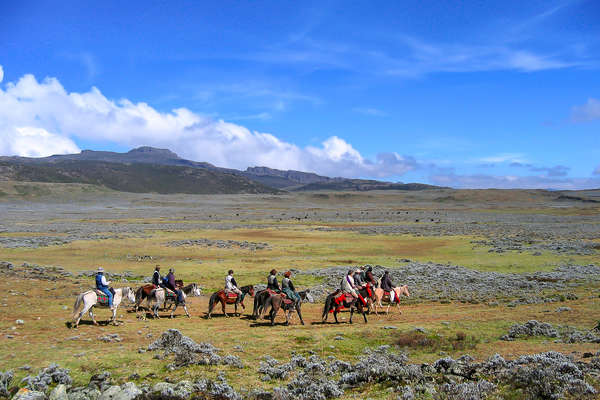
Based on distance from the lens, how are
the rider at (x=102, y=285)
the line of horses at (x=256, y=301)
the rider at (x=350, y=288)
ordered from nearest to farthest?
1. the line of horses at (x=256, y=301)
2. the rider at (x=102, y=285)
3. the rider at (x=350, y=288)

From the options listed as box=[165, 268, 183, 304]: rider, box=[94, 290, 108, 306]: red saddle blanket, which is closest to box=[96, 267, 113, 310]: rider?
box=[94, 290, 108, 306]: red saddle blanket

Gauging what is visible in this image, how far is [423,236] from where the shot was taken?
195ft

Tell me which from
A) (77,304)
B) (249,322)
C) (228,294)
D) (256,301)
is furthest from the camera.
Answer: (228,294)

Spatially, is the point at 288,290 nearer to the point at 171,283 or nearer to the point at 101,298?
the point at 171,283

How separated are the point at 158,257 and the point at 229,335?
27.2 meters

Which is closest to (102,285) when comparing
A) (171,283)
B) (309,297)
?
(171,283)

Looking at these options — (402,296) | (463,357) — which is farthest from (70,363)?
(402,296)

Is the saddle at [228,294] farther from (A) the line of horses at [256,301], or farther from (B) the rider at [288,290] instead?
(B) the rider at [288,290]

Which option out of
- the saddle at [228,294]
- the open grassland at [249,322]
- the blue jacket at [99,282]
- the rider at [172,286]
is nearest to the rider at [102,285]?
the blue jacket at [99,282]

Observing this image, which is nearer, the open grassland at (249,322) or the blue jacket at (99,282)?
the open grassland at (249,322)

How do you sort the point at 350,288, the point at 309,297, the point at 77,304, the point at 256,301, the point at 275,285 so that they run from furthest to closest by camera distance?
the point at 309,297
the point at 256,301
the point at 275,285
the point at 350,288
the point at 77,304

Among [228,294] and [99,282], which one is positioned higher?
[99,282]

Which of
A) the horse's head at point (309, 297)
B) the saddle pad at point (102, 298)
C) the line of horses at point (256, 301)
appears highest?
the saddle pad at point (102, 298)

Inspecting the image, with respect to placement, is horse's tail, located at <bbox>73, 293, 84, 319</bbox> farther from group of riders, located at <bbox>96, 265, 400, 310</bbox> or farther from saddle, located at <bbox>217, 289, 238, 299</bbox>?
saddle, located at <bbox>217, 289, 238, 299</bbox>
